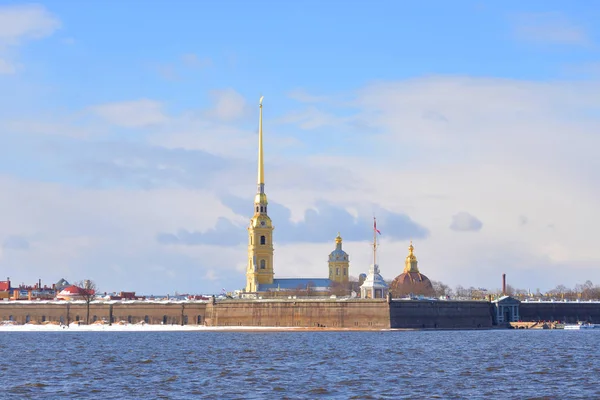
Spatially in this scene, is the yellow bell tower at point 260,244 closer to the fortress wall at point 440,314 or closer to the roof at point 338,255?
the roof at point 338,255

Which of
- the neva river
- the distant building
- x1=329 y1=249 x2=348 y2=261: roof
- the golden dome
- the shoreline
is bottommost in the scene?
the neva river

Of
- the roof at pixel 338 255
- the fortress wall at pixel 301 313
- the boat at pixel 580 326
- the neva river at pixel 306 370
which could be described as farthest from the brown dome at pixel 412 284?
the neva river at pixel 306 370

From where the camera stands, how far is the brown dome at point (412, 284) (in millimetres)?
180750

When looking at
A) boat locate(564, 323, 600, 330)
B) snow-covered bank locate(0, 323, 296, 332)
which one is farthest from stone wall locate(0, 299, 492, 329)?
boat locate(564, 323, 600, 330)

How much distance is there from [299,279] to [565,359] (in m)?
118

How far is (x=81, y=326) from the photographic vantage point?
140625 millimetres

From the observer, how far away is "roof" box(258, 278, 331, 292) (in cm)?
17875

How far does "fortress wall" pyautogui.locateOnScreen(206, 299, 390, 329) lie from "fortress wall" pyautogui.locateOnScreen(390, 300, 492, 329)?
1843mm

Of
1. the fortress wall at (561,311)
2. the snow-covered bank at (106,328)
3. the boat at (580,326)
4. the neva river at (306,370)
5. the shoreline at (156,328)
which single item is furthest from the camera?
the fortress wall at (561,311)

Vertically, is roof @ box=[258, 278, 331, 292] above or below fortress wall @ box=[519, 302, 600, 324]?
above

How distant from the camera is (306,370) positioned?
59469 mm

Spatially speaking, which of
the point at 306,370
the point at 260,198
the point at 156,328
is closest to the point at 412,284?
the point at 260,198

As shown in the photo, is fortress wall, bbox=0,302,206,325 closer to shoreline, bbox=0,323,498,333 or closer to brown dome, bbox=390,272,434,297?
shoreline, bbox=0,323,498,333

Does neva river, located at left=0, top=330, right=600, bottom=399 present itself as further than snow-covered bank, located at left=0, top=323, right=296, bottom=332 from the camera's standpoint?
No
